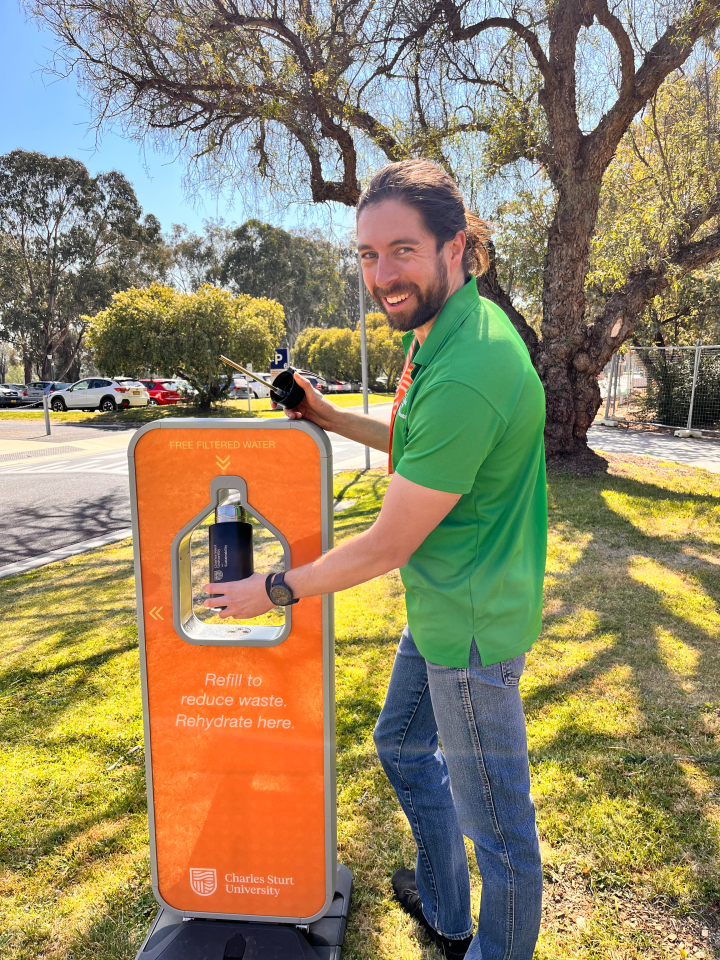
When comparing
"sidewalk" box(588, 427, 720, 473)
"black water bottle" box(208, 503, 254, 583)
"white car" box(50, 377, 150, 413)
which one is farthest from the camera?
"white car" box(50, 377, 150, 413)

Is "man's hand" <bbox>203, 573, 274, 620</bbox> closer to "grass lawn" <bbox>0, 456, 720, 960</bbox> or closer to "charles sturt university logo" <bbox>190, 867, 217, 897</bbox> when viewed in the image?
"charles sturt university logo" <bbox>190, 867, 217, 897</bbox>

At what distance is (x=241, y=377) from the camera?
30062 millimetres

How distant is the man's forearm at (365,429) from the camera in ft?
6.07

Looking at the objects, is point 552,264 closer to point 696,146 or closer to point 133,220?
point 696,146

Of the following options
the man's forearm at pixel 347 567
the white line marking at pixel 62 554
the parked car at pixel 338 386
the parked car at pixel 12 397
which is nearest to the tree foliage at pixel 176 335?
the parked car at pixel 12 397

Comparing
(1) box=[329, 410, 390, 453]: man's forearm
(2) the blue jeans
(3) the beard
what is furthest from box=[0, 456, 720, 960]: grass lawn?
(3) the beard

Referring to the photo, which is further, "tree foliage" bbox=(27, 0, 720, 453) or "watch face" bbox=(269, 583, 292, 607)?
"tree foliage" bbox=(27, 0, 720, 453)

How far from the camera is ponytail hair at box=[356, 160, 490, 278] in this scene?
4.30 ft

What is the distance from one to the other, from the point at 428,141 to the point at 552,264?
2.20 metres

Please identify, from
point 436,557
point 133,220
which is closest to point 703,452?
point 436,557

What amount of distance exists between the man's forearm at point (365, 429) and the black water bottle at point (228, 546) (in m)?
0.48

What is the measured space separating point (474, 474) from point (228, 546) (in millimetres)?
640

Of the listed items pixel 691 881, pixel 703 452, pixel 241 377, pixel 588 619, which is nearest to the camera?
pixel 691 881

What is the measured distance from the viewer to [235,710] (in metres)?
1.61
